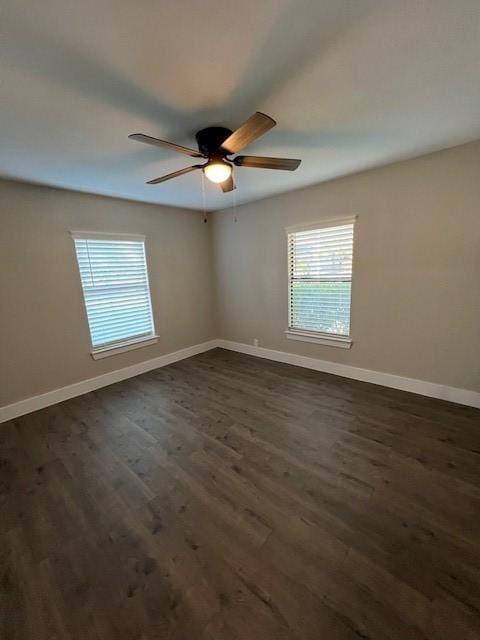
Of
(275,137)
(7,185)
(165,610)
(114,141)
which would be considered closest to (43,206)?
(7,185)

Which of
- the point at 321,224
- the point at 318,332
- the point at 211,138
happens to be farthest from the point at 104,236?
the point at 318,332

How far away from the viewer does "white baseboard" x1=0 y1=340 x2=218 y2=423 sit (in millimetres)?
2869

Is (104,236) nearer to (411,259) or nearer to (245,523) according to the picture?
(245,523)

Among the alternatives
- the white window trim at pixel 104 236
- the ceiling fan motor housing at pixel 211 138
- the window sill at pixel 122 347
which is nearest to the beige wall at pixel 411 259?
the ceiling fan motor housing at pixel 211 138

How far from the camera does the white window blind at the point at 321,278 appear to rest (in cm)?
327

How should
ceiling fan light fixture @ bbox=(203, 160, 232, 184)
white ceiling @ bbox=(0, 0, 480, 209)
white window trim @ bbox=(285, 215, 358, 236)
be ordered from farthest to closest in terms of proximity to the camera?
white window trim @ bbox=(285, 215, 358, 236)
ceiling fan light fixture @ bbox=(203, 160, 232, 184)
white ceiling @ bbox=(0, 0, 480, 209)

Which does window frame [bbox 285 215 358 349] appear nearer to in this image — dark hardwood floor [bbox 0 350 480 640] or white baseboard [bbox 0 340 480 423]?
white baseboard [bbox 0 340 480 423]

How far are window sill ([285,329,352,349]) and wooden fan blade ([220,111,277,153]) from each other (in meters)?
2.58

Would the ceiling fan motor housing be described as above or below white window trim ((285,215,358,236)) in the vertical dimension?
above

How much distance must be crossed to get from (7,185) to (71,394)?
2.40m

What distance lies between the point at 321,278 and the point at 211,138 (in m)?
2.20

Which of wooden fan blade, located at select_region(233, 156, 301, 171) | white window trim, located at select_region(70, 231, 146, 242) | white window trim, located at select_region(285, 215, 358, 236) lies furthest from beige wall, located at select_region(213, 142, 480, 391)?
white window trim, located at select_region(70, 231, 146, 242)

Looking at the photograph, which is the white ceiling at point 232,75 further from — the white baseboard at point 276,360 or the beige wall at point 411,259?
the white baseboard at point 276,360

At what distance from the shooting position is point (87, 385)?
133 inches
